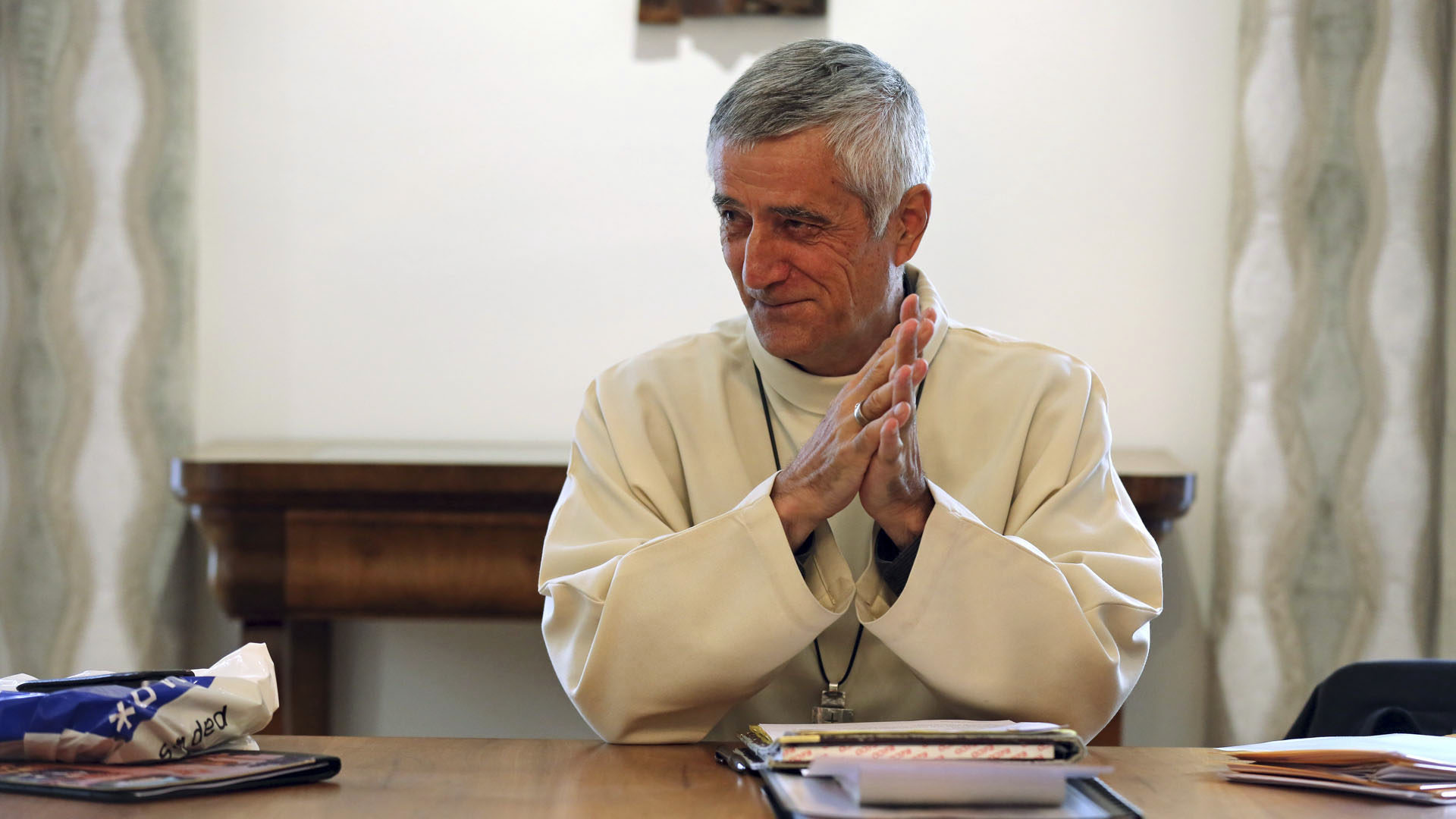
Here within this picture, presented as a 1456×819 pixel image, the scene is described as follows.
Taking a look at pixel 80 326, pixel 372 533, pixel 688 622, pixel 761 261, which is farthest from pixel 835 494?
pixel 80 326

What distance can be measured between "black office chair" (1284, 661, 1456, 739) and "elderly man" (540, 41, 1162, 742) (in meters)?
0.37

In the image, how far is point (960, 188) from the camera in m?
2.85

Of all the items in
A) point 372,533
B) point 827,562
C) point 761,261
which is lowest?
point 372,533

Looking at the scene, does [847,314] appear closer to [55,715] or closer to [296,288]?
[55,715]

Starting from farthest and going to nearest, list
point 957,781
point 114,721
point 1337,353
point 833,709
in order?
point 1337,353, point 833,709, point 114,721, point 957,781

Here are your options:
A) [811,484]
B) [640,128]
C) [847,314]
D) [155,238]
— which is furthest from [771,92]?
[155,238]

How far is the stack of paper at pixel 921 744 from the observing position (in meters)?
1.01

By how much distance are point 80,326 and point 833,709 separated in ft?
6.53

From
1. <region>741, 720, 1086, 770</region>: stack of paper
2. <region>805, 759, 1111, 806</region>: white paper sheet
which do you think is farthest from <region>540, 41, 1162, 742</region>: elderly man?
<region>805, 759, 1111, 806</region>: white paper sheet

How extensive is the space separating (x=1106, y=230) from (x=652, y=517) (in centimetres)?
161

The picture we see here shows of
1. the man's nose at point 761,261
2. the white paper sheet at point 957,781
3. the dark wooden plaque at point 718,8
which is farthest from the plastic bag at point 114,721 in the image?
the dark wooden plaque at point 718,8

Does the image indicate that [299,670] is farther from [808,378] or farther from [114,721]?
[114,721]

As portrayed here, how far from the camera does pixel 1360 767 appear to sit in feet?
3.81

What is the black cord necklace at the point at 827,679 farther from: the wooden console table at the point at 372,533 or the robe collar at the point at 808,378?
the wooden console table at the point at 372,533
